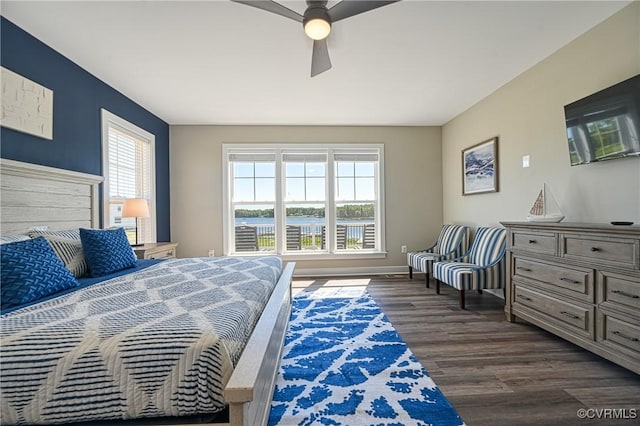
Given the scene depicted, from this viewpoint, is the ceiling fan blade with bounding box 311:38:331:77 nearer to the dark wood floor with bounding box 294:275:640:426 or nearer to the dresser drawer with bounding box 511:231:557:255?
the dresser drawer with bounding box 511:231:557:255

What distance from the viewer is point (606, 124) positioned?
2.21 metres

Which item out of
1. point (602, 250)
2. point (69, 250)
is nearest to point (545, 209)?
point (602, 250)

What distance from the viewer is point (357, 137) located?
5.07 m

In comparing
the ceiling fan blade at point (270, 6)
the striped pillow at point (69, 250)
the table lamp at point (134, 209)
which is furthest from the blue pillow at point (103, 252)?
the ceiling fan blade at point (270, 6)

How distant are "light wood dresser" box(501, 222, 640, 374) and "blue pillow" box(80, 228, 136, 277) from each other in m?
3.44

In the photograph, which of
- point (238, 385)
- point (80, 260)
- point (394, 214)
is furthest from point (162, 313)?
point (394, 214)

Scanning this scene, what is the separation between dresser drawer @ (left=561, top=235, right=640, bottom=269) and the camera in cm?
181

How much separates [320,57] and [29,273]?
7.79 ft

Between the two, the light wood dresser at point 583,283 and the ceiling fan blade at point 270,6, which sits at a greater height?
the ceiling fan blade at point 270,6

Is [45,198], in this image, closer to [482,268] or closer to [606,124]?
[482,268]

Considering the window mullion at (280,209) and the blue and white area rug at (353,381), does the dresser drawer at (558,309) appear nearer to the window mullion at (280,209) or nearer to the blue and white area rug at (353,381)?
the blue and white area rug at (353,381)

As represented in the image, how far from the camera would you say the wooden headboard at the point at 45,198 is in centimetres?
213

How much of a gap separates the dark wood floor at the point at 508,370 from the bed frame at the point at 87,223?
1.10 metres

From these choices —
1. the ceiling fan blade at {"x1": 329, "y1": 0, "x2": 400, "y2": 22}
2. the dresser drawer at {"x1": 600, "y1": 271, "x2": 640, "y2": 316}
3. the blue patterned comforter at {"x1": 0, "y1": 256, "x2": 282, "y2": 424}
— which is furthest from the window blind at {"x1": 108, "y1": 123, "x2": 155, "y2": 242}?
the dresser drawer at {"x1": 600, "y1": 271, "x2": 640, "y2": 316}
